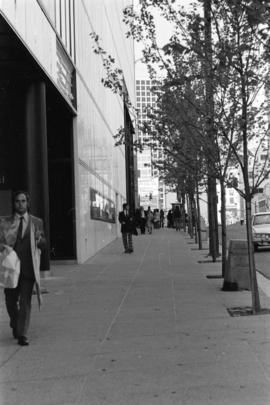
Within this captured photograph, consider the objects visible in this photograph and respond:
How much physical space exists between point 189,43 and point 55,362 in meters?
5.30

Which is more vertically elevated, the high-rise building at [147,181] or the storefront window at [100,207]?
the high-rise building at [147,181]

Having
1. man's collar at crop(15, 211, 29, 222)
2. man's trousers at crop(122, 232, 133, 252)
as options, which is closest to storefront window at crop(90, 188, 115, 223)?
man's trousers at crop(122, 232, 133, 252)

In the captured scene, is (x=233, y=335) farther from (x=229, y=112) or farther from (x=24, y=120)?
(x=24, y=120)

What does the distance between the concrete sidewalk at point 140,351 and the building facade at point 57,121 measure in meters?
3.79

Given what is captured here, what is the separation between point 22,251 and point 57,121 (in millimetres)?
11142

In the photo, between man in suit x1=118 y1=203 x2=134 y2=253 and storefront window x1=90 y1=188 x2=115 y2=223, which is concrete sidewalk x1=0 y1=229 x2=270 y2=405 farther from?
storefront window x1=90 y1=188 x2=115 y2=223

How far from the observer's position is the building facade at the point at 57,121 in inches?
504

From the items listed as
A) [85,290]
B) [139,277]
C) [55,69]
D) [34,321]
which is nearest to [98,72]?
[55,69]

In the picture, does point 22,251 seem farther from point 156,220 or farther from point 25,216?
point 156,220

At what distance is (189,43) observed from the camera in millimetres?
9266

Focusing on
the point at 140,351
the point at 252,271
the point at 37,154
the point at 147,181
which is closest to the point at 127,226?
the point at 37,154

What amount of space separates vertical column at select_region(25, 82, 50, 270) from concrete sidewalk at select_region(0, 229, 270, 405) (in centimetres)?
237

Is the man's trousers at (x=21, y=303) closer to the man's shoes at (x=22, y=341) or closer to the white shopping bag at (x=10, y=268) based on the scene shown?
the man's shoes at (x=22, y=341)

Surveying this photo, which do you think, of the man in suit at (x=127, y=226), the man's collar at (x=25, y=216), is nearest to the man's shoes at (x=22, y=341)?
the man's collar at (x=25, y=216)
